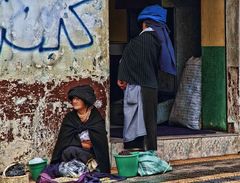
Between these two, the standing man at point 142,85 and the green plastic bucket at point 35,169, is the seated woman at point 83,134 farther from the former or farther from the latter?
the standing man at point 142,85

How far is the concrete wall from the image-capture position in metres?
7.35

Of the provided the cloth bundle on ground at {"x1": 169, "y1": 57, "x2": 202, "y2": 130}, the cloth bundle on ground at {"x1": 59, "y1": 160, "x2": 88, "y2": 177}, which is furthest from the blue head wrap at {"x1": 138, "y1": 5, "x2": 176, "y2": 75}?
the cloth bundle on ground at {"x1": 59, "y1": 160, "x2": 88, "y2": 177}

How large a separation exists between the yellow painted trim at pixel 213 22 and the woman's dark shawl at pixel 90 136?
2.56 meters

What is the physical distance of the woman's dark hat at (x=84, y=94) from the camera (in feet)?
23.8

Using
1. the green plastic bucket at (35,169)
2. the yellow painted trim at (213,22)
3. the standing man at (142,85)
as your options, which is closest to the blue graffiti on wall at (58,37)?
the standing man at (142,85)

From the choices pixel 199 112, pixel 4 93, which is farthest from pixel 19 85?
pixel 199 112

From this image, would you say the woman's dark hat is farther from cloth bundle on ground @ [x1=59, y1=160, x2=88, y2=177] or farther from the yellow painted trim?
the yellow painted trim

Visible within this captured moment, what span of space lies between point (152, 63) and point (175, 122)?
2.17m

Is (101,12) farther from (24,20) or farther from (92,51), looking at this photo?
(24,20)

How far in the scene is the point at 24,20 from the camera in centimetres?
741

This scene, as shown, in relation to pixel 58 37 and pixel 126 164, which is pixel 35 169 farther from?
pixel 58 37

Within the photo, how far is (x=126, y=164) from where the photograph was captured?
24.4 feet

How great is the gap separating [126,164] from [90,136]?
1.78 ft

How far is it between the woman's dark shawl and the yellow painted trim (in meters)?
2.56
